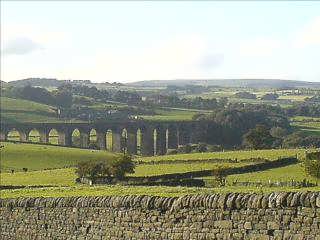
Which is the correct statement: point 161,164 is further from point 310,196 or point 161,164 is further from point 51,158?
point 310,196

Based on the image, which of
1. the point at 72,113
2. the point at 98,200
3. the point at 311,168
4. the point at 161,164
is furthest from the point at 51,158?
the point at 72,113

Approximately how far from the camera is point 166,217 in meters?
15.5

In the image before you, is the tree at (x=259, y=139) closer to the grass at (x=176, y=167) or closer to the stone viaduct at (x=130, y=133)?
the grass at (x=176, y=167)

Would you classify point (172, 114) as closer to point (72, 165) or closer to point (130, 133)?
point (130, 133)

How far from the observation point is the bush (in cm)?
5584

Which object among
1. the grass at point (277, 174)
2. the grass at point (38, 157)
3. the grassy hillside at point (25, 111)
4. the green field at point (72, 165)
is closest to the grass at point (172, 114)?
the grassy hillside at point (25, 111)

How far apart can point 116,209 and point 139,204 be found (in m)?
0.97

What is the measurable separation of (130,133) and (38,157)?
67.4m

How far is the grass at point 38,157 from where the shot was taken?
83500mm

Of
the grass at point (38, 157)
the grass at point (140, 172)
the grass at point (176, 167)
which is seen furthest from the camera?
the grass at point (38, 157)

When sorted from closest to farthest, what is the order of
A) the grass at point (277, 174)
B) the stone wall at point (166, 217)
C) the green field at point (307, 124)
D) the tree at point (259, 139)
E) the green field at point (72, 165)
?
1. the stone wall at point (166, 217)
2. the grass at point (277, 174)
3. the green field at point (72, 165)
4. the tree at point (259, 139)
5. the green field at point (307, 124)

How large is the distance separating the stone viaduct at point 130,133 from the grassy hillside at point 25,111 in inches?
675

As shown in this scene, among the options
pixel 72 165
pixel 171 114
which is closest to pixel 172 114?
pixel 171 114

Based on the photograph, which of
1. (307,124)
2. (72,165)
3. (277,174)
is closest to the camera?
(277,174)
